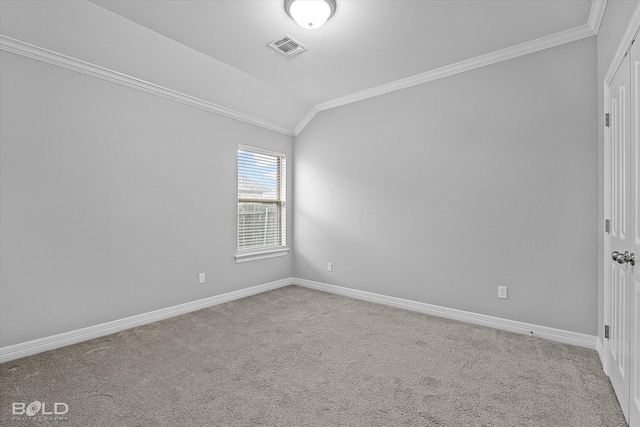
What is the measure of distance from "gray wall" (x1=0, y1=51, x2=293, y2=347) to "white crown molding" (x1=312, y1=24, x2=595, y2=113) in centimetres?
186

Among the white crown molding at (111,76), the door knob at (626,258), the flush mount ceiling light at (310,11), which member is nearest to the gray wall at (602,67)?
the door knob at (626,258)

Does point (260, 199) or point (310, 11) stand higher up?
point (310, 11)

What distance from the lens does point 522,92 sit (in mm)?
2936

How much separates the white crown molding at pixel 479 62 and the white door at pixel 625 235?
32.8 inches

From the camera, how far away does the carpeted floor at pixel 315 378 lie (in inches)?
69.9

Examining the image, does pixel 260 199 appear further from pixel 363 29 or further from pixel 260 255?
pixel 363 29

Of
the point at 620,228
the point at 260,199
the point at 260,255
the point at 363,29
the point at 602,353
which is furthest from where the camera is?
the point at 260,199

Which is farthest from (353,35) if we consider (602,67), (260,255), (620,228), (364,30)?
(260,255)

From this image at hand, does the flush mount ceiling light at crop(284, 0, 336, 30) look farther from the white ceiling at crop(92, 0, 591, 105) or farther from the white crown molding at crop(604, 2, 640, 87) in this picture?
the white crown molding at crop(604, 2, 640, 87)

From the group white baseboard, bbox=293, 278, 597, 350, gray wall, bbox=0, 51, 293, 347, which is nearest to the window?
gray wall, bbox=0, 51, 293, 347

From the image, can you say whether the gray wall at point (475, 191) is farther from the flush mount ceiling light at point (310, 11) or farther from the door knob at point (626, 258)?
the flush mount ceiling light at point (310, 11)

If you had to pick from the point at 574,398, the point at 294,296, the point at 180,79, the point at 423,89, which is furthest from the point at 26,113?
the point at 574,398

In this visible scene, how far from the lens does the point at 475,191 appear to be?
10.6ft

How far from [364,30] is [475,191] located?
191cm
